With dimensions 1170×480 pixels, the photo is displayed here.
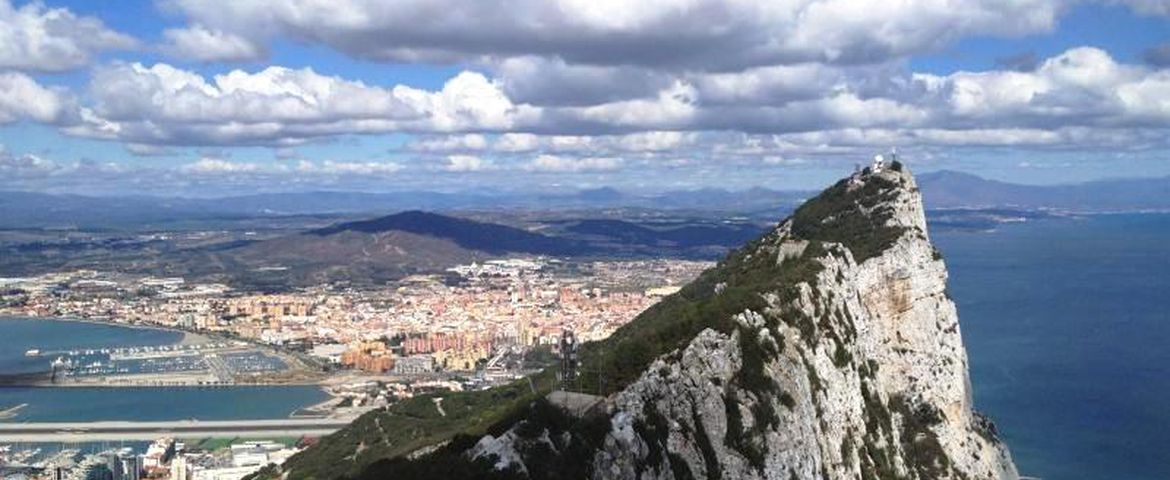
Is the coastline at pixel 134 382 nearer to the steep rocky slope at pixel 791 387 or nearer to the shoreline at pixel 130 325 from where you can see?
the shoreline at pixel 130 325

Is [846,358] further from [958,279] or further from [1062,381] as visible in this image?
[958,279]

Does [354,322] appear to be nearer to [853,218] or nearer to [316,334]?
[316,334]

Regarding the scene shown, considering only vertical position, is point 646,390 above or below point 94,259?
above

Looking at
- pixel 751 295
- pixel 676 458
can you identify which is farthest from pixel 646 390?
pixel 751 295

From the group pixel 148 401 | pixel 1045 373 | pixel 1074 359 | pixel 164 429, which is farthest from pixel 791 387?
pixel 148 401

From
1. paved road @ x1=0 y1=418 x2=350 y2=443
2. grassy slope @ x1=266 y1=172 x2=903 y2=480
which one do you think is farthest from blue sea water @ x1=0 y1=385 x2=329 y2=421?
grassy slope @ x1=266 y1=172 x2=903 y2=480
